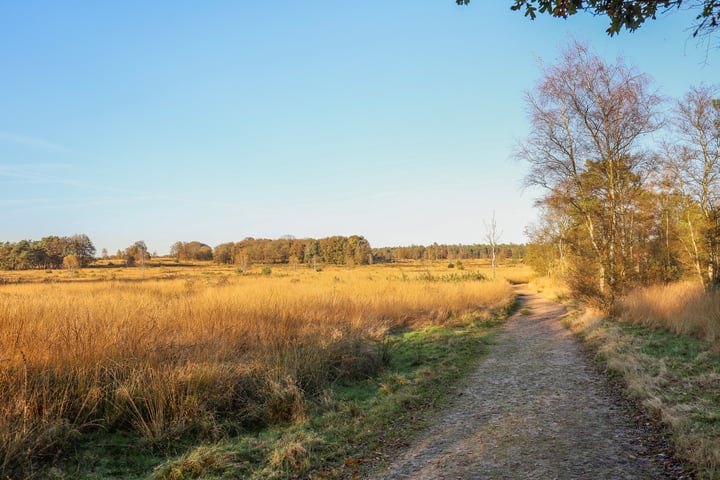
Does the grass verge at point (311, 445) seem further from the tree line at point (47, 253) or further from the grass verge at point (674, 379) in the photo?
the tree line at point (47, 253)

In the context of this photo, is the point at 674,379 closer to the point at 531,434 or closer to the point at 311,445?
the point at 531,434

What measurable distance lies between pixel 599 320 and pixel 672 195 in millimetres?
14642

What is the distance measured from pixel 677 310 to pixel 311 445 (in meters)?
11.7

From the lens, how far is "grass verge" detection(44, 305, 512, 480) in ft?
13.7

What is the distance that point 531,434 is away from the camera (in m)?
4.93

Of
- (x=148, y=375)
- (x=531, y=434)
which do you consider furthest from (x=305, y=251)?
(x=531, y=434)

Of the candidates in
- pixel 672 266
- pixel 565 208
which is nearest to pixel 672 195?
pixel 672 266

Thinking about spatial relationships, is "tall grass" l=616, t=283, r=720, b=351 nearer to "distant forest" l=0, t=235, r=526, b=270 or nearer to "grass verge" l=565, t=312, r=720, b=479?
"grass verge" l=565, t=312, r=720, b=479

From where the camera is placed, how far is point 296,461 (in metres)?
4.46

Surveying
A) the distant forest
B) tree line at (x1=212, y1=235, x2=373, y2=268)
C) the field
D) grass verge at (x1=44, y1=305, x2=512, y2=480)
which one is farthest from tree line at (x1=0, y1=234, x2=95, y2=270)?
grass verge at (x1=44, y1=305, x2=512, y2=480)

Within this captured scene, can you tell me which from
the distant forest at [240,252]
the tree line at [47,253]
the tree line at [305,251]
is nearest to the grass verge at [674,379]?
the distant forest at [240,252]

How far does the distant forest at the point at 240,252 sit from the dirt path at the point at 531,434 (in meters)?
59.9

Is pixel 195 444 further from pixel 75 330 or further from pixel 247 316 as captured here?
pixel 247 316

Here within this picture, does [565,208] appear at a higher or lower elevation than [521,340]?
higher
